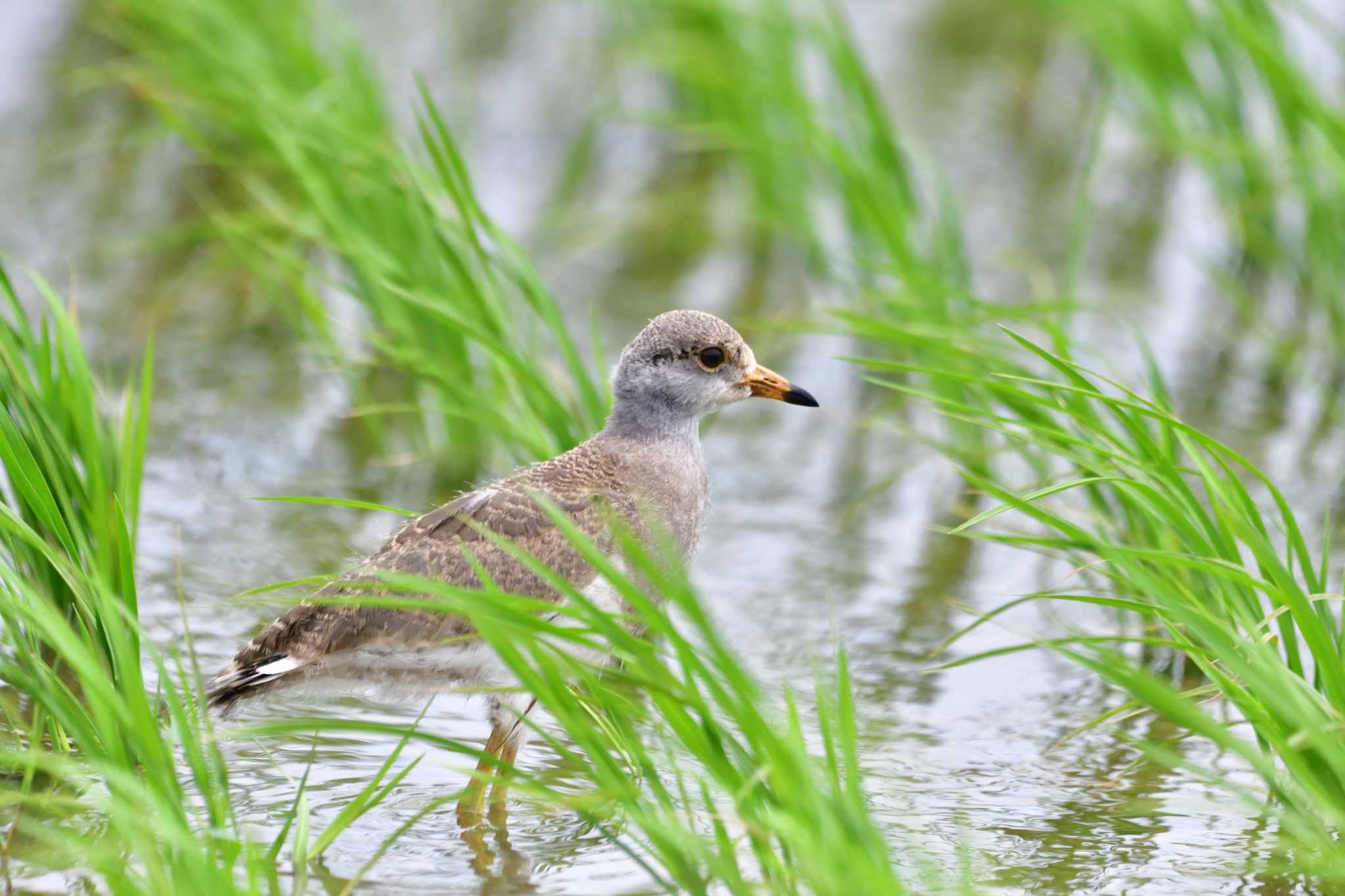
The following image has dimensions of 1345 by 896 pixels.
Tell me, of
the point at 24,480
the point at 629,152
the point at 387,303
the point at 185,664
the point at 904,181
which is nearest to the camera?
the point at 24,480

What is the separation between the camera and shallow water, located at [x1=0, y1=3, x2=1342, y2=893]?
465 centimetres

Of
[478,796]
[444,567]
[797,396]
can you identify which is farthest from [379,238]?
[478,796]

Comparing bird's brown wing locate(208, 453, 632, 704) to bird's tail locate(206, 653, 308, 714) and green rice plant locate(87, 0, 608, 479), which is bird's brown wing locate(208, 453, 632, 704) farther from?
green rice plant locate(87, 0, 608, 479)

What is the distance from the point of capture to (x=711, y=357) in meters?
5.24

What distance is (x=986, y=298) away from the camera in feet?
30.7

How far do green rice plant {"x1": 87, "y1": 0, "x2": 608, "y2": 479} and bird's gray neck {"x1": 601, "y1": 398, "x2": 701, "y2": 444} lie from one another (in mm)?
429

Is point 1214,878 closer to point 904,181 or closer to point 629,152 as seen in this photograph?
point 904,181

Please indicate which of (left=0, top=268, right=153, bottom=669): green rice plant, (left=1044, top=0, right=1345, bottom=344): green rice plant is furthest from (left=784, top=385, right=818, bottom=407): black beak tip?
(left=1044, top=0, right=1345, bottom=344): green rice plant

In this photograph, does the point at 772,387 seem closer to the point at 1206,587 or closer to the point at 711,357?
the point at 711,357

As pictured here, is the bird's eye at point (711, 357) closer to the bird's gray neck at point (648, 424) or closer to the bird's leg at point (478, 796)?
the bird's gray neck at point (648, 424)

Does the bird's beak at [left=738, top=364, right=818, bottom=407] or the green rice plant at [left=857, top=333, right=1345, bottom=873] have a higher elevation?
the bird's beak at [left=738, top=364, right=818, bottom=407]

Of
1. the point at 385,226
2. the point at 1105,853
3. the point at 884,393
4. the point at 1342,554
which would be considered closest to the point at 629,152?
the point at 884,393

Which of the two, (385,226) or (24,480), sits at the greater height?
(385,226)

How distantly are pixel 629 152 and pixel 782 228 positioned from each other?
10.4ft
